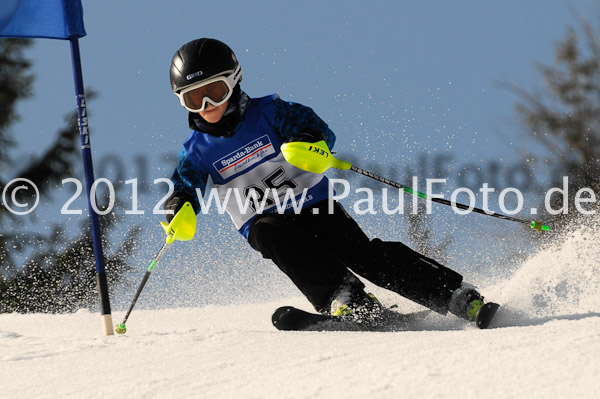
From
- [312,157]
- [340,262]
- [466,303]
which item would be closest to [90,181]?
[312,157]

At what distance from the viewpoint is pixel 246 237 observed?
401 cm

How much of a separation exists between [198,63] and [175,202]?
79 cm

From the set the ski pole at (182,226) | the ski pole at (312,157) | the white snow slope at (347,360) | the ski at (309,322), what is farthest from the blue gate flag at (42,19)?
the ski at (309,322)

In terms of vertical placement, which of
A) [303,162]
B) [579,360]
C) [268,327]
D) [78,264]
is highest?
[303,162]

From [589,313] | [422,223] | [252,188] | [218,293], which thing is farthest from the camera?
[422,223]

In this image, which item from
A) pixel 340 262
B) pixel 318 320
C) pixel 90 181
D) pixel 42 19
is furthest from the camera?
pixel 42 19

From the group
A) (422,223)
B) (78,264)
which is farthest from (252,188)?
(78,264)

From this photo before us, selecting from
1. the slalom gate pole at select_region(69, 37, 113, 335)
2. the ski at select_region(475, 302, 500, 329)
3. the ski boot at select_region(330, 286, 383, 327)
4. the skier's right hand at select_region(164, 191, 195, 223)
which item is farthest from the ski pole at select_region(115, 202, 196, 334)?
the ski at select_region(475, 302, 500, 329)

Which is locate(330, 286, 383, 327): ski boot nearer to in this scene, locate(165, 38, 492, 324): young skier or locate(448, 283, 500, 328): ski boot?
locate(165, 38, 492, 324): young skier

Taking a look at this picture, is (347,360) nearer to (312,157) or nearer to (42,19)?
(312,157)

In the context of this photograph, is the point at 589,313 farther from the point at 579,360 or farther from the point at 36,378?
the point at 36,378

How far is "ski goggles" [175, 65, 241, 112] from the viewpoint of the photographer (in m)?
3.68

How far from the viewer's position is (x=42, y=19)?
14.9 ft

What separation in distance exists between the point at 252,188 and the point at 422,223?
366 cm
